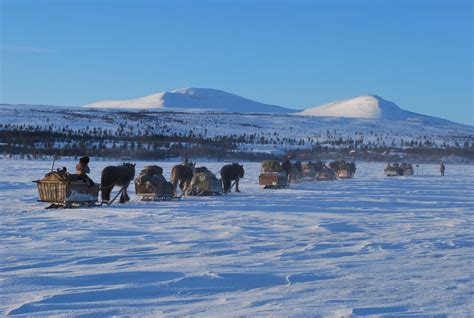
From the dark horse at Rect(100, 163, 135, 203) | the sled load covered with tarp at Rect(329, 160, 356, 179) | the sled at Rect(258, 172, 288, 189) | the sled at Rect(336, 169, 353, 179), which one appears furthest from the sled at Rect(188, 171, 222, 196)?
the sled at Rect(336, 169, 353, 179)

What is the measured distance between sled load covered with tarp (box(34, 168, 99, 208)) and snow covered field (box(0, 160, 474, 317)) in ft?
1.20

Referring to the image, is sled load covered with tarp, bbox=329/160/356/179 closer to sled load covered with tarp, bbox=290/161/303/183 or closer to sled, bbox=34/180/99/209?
sled load covered with tarp, bbox=290/161/303/183

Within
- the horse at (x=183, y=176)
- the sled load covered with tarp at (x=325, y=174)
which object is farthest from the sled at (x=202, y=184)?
the sled load covered with tarp at (x=325, y=174)

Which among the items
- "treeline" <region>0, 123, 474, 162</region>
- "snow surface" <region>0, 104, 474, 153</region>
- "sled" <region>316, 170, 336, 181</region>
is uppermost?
"snow surface" <region>0, 104, 474, 153</region>

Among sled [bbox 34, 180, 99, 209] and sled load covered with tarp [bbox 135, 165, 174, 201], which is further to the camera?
sled load covered with tarp [bbox 135, 165, 174, 201]

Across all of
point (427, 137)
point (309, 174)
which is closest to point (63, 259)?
point (309, 174)

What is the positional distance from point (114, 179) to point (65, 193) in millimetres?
1993

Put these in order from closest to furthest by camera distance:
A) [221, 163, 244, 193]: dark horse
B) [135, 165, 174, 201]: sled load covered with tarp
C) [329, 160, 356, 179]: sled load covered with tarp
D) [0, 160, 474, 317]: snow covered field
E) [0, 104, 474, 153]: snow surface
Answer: [0, 160, 474, 317]: snow covered field < [135, 165, 174, 201]: sled load covered with tarp < [221, 163, 244, 193]: dark horse < [329, 160, 356, 179]: sled load covered with tarp < [0, 104, 474, 153]: snow surface

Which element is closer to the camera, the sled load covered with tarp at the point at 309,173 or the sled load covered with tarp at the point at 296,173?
the sled load covered with tarp at the point at 296,173

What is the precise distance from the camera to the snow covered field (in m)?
6.51

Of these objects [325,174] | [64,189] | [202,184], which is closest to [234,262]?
[64,189]

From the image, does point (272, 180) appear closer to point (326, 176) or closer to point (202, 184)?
point (202, 184)

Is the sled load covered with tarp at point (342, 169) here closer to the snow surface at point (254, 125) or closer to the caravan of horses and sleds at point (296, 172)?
the caravan of horses and sleds at point (296, 172)

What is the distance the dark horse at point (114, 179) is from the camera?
17.9 metres
